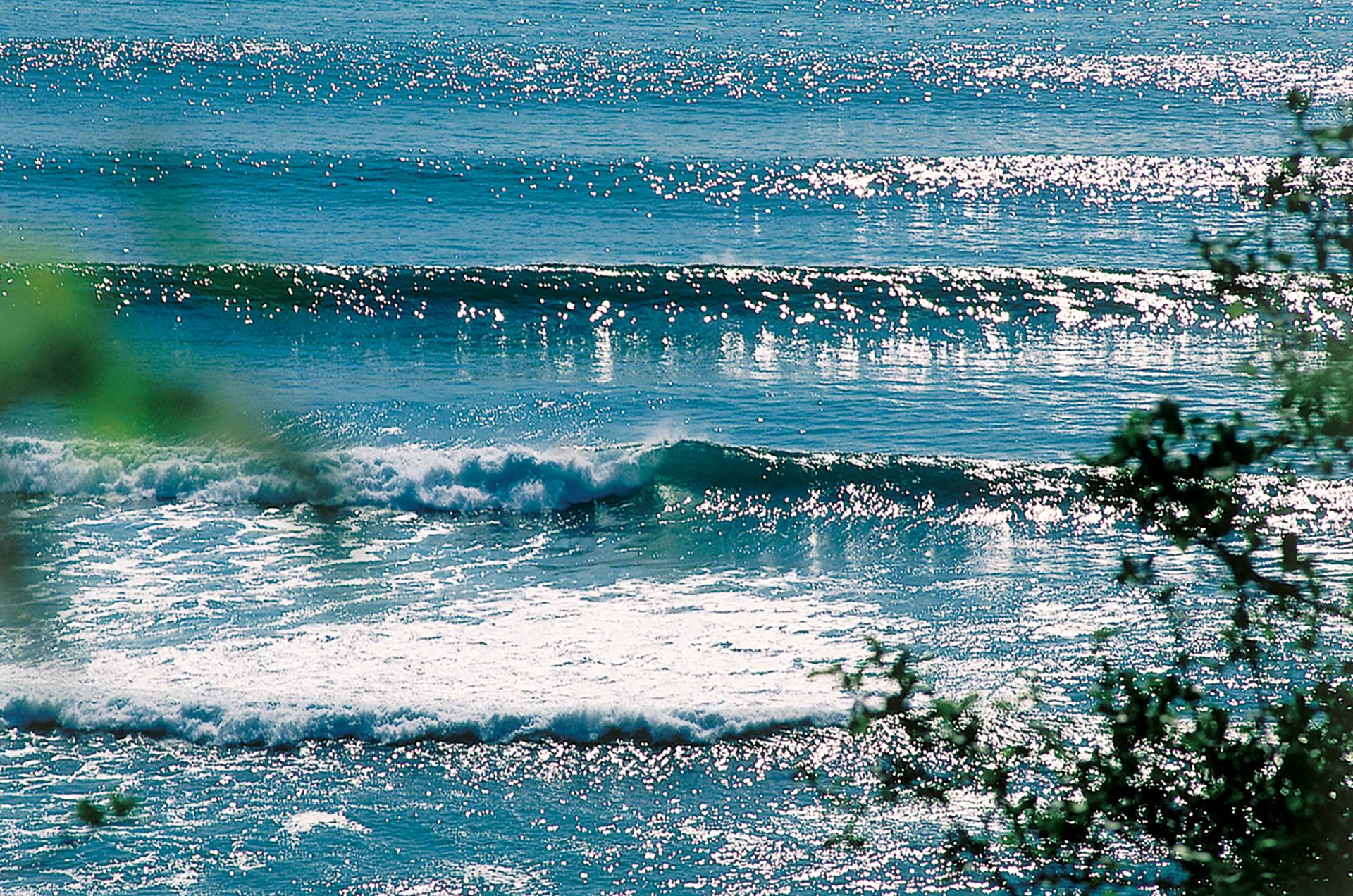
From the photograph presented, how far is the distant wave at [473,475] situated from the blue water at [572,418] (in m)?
0.05

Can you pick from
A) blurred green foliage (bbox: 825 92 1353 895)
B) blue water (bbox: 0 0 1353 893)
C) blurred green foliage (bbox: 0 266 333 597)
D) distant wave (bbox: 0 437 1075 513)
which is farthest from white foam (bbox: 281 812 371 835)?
distant wave (bbox: 0 437 1075 513)

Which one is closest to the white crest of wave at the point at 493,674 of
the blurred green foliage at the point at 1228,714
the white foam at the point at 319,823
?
the white foam at the point at 319,823

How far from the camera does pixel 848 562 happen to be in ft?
37.9

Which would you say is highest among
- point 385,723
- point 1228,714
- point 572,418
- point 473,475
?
point 1228,714

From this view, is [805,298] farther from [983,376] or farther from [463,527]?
[463,527]

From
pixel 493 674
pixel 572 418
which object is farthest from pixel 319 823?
pixel 572 418

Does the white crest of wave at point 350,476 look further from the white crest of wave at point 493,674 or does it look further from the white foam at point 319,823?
the white foam at point 319,823

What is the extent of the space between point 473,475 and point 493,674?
12.7 ft

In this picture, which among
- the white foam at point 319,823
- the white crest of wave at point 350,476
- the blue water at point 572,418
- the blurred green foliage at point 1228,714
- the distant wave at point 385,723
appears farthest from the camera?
the white crest of wave at point 350,476

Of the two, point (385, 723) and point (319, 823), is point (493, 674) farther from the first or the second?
point (319, 823)

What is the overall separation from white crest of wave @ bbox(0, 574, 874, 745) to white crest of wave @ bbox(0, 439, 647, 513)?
203 centimetres

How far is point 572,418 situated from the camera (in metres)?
15.0

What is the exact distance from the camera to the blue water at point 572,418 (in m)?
8.10

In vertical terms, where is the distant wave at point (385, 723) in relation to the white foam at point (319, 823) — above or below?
above
